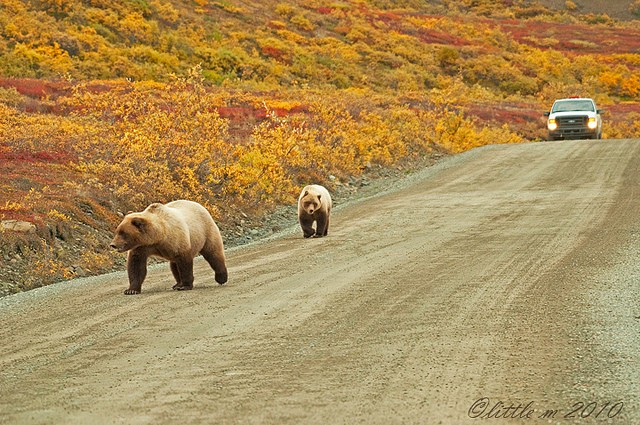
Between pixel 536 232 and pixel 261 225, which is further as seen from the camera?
pixel 261 225

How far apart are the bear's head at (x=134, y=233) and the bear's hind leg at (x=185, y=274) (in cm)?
56

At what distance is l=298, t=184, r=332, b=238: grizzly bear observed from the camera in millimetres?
16094

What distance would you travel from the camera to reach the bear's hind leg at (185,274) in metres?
11.1

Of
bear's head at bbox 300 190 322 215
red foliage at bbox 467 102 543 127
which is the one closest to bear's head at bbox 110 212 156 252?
bear's head at bbox 300 190 322 215

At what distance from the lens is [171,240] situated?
10.8m

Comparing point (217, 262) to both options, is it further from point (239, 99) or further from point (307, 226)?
point (239, 99)

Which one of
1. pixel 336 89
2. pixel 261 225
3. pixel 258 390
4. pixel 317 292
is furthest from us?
pixel 336 89

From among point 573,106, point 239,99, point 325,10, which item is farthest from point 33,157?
point 325,10

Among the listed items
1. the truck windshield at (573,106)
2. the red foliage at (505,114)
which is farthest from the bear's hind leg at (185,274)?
the red foliage at (505,114)

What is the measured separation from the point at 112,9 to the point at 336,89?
1266 cm

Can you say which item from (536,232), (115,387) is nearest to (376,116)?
(536,232)

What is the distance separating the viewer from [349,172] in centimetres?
2589

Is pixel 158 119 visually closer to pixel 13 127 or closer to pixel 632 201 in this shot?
pixel 13 127

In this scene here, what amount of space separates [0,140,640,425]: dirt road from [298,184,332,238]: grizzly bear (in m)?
0.67
